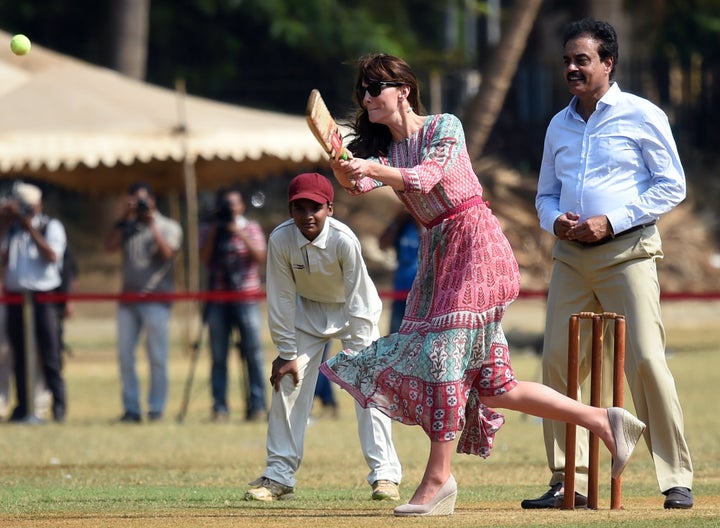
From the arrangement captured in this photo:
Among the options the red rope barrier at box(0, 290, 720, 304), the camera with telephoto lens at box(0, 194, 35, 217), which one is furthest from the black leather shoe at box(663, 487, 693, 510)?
the camera with telephoto lens at box(0, 194, 35, 217)

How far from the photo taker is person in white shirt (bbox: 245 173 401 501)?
7590mm

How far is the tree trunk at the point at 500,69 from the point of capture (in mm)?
25547

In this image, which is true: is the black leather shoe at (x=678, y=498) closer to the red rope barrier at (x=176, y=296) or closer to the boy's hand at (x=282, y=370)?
the boy's hand at (x=282, y=370)

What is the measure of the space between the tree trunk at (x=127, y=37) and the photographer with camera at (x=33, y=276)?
13010 millimetres

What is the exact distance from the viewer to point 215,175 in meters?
20.2

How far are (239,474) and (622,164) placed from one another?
361cm

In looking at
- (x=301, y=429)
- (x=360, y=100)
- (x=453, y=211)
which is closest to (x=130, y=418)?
(x=301, y=429)

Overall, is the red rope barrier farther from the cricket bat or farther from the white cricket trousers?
the cricket bat

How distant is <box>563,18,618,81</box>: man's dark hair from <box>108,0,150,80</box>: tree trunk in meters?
20.6

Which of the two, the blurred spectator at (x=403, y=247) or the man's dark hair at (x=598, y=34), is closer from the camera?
the man's dark hair at (x=598, y=34)

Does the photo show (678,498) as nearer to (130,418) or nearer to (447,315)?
(447,315)

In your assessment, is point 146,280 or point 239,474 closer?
point 239,474

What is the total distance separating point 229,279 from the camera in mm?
14094

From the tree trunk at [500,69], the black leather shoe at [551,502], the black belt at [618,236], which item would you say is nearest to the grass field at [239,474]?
the black leather shoe at [551,502]
